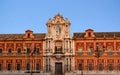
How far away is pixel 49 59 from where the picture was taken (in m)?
67.6

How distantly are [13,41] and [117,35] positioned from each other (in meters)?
25.5

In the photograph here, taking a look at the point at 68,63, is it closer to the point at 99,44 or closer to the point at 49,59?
the point at 49,59

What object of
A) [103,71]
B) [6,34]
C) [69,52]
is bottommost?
[103,71]

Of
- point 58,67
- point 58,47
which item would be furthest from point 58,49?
point 58,67

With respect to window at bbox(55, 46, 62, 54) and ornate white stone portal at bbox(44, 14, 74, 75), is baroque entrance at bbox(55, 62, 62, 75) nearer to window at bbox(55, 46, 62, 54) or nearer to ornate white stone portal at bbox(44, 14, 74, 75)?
ornate white stone portal at bbox(44, 14, 74, 75)

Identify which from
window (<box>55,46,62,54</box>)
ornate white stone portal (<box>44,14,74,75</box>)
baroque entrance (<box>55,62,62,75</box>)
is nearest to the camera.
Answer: ornate white stone portal (<box>44,14,74,75</box>)

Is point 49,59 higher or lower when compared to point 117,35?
lower

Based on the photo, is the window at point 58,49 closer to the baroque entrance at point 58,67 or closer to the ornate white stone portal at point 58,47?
the ornate white stone portal at point 58,47

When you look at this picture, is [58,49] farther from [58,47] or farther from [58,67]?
[58,67]

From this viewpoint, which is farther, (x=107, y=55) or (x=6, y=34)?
(x=6, y=34)

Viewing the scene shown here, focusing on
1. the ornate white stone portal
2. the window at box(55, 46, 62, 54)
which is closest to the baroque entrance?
A: the ornate white stone portal

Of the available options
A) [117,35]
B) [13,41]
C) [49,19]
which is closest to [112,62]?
[117,35]

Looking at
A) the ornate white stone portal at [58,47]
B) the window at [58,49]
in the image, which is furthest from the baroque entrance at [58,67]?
the window at [58,49]

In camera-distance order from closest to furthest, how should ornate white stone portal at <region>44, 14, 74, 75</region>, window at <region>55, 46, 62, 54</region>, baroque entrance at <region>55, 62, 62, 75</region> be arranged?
1. ornate white stone portal at <region>44, 14, 74, 75</region>
2. baroque entrance at <region>55, 62, 62, 75</region>
3. window at <region>55, 46, 62, 54</region>
